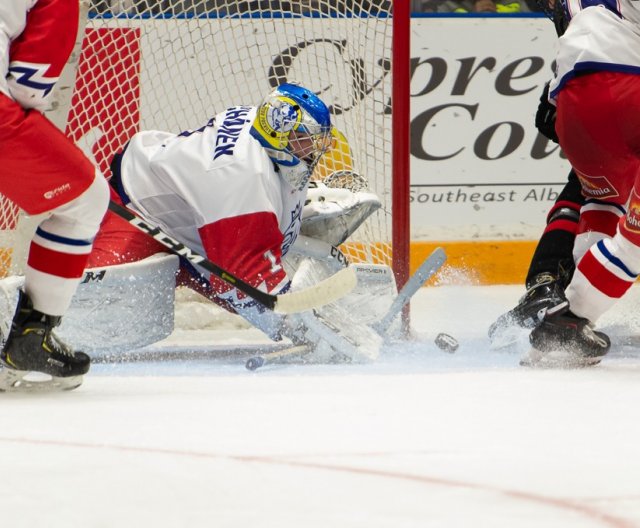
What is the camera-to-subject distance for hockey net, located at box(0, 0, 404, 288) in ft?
12.5

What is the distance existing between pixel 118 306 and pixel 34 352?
2.38 feet

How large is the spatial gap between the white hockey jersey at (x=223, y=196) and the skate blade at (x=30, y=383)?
656 millimetres

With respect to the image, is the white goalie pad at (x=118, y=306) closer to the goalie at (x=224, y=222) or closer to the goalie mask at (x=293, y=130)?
the goalie at (x=224, y=222)

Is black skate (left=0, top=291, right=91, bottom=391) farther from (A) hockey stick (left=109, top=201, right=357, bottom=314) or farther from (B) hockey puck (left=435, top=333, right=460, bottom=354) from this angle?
(B) hockey puck (left=435, top=333, right=460, bottom=354)

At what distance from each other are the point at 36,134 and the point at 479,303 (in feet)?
8.09

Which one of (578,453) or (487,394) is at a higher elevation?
(578,453)

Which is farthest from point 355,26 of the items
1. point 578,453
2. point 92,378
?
point 578,453

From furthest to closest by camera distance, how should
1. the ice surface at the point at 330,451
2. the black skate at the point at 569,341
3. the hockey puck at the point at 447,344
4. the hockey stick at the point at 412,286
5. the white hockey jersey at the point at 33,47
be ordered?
1. the hockey stick at the point at 412,286
2. the hockey puck at the point at 447,344
3. the black skate at the point at 569,341
4. the white hockey jersey at the point at 33,47
5. the ice surface at the point at 330,451

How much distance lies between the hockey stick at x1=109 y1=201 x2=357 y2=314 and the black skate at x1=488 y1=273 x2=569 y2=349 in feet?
2.11

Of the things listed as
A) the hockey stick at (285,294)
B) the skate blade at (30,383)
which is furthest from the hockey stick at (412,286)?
the skate blade at (30,383)

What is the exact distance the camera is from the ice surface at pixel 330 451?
1.31 metres

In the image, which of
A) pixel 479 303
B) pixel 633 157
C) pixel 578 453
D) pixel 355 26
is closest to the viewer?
pixel 578 453

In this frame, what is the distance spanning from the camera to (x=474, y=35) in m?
4.73

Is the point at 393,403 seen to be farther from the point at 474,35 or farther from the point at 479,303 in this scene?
the point at 474,35
